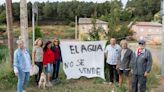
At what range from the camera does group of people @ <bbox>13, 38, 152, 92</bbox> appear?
30.7ft

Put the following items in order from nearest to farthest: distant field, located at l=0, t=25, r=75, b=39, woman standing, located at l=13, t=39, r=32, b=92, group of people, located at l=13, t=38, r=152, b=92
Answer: woman standing, located at l=13, t=39, r=32, b=92 < group of people, located at l=13, t=38, r=152, b=92 < distant field, located at l=0, t=25, r=75, b=39

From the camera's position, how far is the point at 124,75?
11.2 m

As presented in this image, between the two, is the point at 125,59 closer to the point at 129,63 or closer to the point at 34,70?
the point at 129,63

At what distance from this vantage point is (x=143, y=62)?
→ 9.41 m

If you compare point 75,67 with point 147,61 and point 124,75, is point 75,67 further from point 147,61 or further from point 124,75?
point 147,61

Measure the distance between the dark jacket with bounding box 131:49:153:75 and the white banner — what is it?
3323 mm

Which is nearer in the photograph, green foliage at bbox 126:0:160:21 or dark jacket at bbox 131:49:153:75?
dark jacket at bbox 131:49:153:75

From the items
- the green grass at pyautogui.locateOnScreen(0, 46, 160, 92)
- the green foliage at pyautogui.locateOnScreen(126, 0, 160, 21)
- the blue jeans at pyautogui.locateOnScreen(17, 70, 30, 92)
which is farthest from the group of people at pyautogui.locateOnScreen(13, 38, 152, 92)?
the green foliage at pyautogui.locateOnScreen(126, 0, 160, 21)

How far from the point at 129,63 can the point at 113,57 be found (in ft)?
3.93

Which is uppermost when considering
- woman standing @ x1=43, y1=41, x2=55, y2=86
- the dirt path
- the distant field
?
woman standing @ x1=43, y1=41, x2=55, y2=86

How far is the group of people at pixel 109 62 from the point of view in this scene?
30.7ft

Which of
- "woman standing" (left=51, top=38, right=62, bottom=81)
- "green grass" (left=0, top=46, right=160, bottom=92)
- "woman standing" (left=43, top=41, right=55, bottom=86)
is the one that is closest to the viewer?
"green grass" (left=0, top=46, right=160, bottom=92)

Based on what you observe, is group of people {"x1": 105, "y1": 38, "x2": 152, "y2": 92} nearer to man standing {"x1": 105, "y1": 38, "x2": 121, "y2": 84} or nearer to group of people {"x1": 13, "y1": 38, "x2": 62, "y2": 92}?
man standing {"x1": 105, "y1": 38, "x2": 121, "y2": 84}

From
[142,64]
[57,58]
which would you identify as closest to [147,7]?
[57,58]
